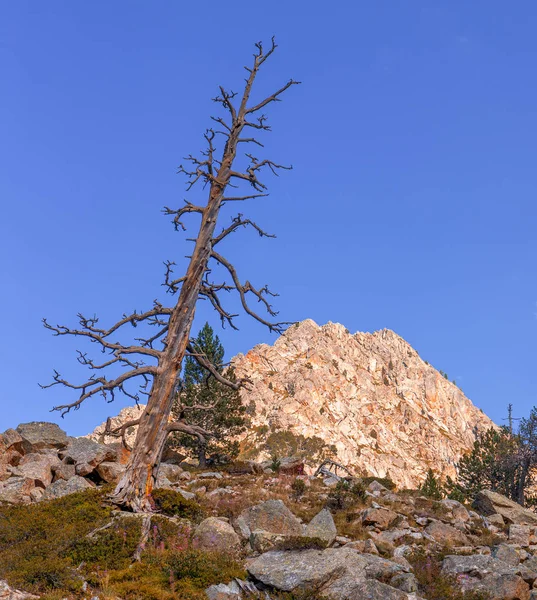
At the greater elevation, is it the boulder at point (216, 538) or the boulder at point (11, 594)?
the boulder at point (216, 538)

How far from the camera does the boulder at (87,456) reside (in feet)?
63.7

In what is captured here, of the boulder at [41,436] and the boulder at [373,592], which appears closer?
the boulder at [373,592]

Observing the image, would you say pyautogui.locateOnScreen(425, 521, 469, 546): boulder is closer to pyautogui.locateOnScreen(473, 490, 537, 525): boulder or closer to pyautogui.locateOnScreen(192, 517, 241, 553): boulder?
pyautogui.locateOnScreen(473, 490, 537, 525): boulder

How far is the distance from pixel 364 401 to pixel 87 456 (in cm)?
13503

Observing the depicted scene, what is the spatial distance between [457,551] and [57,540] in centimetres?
1010

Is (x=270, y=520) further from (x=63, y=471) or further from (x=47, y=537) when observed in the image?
(x=63, y=471)

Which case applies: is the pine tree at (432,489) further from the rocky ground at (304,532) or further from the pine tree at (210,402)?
the pine tree at (210,402)

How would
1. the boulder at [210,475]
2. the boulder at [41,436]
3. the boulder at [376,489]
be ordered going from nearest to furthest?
the boulder at [41,436] < the boulder at [376,489] < the boulder at [210,475]

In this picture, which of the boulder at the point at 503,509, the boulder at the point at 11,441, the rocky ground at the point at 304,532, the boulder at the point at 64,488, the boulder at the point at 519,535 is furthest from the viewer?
the boulder at the point at 503,509

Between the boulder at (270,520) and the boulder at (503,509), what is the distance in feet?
42.6

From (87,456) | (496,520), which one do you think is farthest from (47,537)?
(496,520)

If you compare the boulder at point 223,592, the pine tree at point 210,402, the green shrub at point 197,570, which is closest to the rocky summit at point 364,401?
the pine tree at point 210,402

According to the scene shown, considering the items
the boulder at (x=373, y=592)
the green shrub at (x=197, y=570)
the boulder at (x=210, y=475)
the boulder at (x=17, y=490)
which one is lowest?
the green shrub at (x=197, y=570)

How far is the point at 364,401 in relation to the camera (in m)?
149
